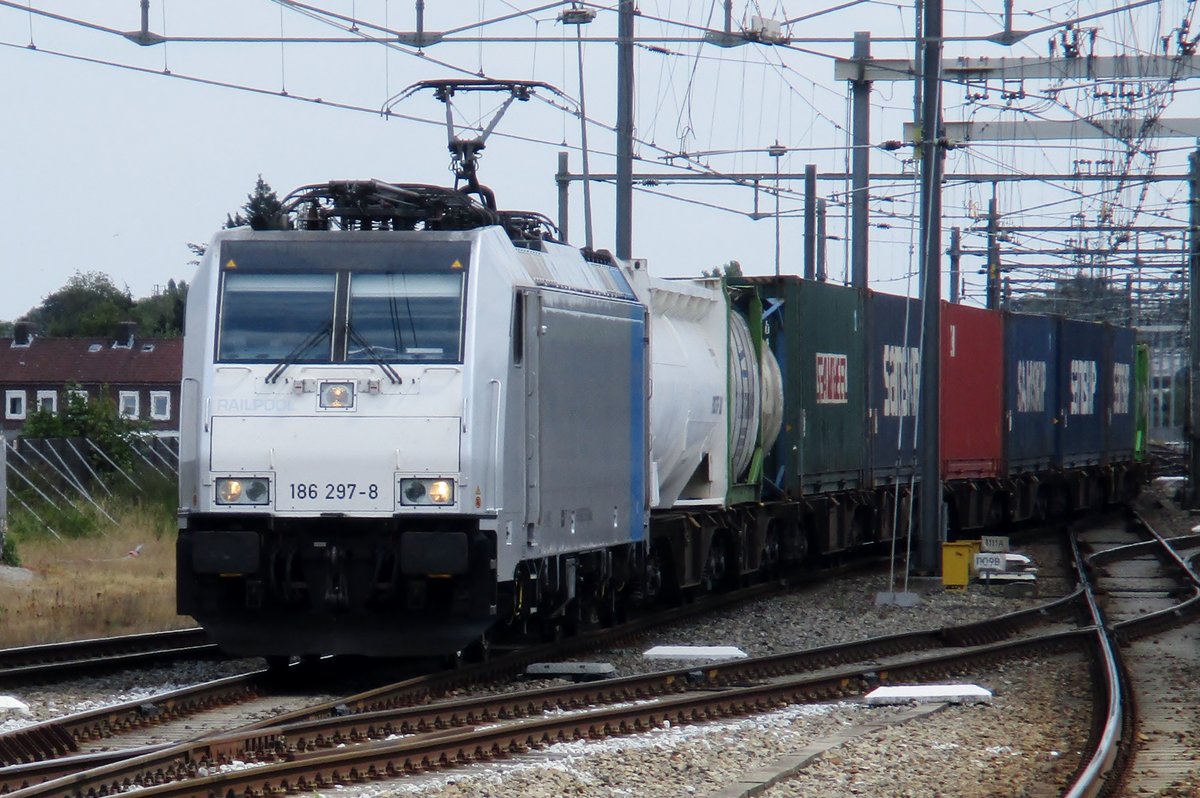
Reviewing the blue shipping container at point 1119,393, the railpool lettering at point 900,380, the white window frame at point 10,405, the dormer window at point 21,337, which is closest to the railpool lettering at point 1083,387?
the blue shipping container at point 1119,393

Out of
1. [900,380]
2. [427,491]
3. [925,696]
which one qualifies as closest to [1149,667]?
[925,696]

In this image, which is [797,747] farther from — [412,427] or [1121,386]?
[1121,386]

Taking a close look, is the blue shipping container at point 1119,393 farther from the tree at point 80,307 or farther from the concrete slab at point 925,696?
the tree at point 80,307

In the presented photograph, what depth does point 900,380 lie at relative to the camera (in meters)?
26.5

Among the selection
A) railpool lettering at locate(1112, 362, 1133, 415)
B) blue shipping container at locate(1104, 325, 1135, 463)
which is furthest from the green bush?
railpool lettering at locate(1112, 362, 1133, 415)

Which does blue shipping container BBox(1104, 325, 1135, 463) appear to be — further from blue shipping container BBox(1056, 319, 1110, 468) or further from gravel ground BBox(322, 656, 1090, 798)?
gravel ground BBox(322, 656, 1090, 798)

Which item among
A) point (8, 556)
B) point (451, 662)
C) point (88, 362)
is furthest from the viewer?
point (88, 362)

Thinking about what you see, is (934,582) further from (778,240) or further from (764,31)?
(778,240)

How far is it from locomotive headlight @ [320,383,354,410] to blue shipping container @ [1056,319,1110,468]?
2313 cm

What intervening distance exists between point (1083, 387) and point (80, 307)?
99.8 meters

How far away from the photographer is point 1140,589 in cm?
2291

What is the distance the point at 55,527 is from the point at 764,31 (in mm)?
15471

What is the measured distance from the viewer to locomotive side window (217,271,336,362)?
12828 millimetres

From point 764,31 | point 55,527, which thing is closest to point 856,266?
point 764,31
